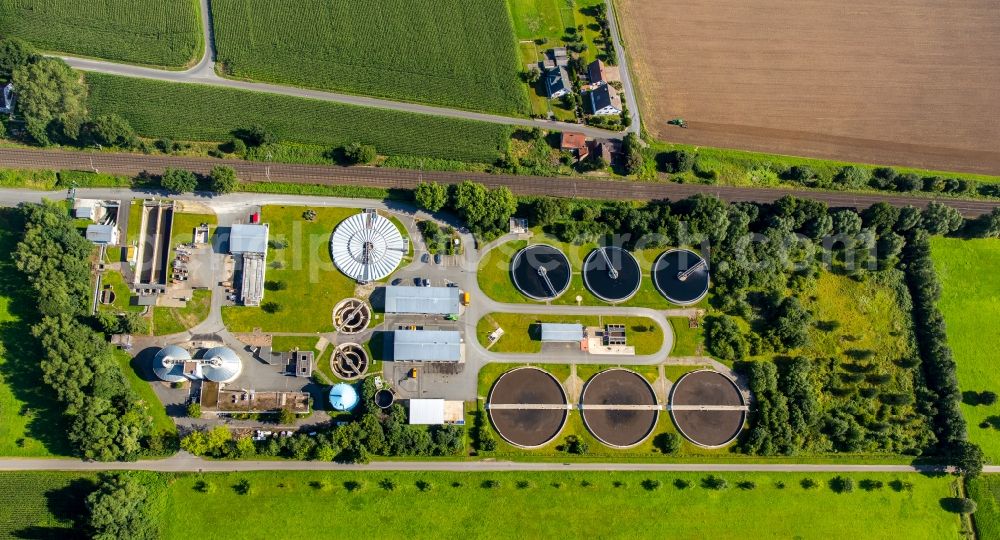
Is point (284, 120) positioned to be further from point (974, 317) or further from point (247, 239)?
point (974, 317)

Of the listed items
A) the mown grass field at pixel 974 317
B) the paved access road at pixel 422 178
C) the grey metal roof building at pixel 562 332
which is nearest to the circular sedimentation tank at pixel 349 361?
Answer: the paved access road at pixel 422 178

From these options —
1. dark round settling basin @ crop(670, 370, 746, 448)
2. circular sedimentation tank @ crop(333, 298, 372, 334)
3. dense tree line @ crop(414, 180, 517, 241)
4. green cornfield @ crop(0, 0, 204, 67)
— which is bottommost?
dark round settling basin @ crop(670, 370, 746, 448)

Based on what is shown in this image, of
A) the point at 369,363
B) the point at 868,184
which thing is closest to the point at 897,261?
the point at 868,184

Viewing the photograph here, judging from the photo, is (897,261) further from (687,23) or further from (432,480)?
(432,480)

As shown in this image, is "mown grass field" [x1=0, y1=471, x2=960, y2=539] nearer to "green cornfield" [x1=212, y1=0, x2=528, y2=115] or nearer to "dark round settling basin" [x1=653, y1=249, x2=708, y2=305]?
"dark round settling basin" [x1=653, y1=249, x2=708, y2=305]

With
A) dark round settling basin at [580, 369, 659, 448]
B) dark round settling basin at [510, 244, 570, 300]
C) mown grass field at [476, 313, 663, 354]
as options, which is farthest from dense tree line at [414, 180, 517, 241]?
dark round settling basin at [580, 369, 659, 448]

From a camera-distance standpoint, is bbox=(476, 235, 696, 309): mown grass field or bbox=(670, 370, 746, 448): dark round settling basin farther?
bbox=(476, 235, 696, 309): mown grass field
